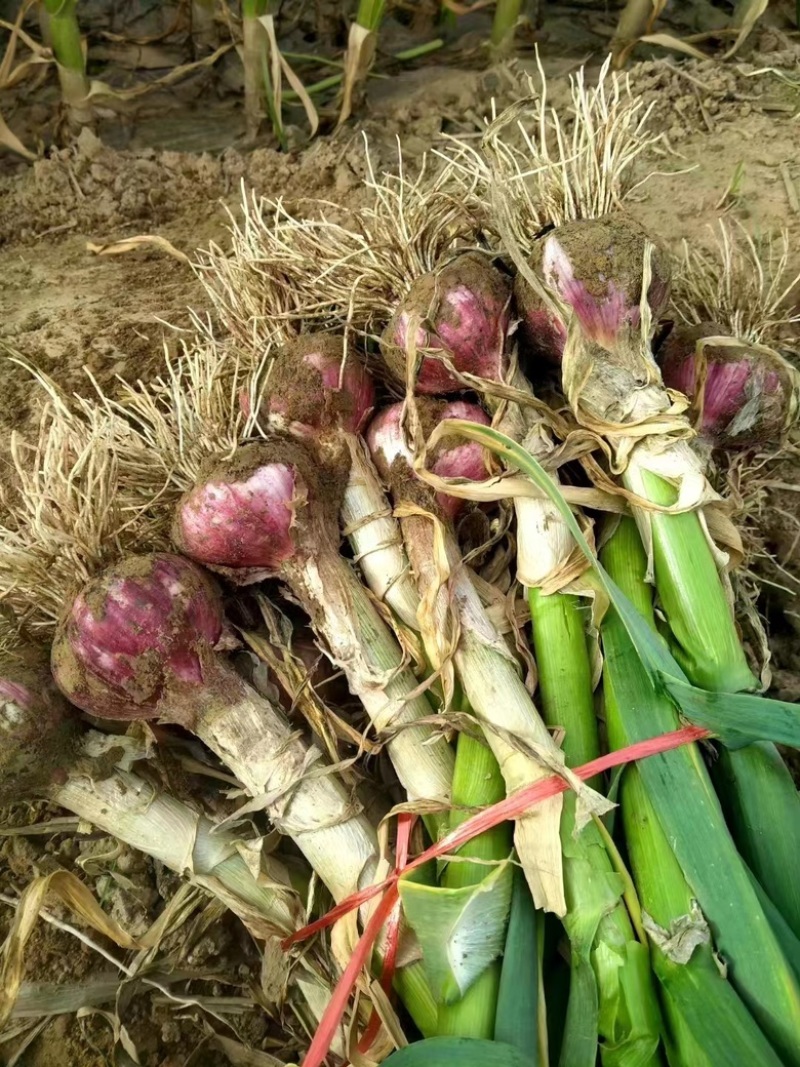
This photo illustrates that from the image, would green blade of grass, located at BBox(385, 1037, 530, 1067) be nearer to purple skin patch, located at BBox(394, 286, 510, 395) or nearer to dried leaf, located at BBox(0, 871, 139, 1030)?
dried leaf, located at BBox(0, 871, 139, 1030)

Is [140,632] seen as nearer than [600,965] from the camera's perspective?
No

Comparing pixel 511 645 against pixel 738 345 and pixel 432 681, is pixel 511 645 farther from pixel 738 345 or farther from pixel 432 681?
pixel 738 345

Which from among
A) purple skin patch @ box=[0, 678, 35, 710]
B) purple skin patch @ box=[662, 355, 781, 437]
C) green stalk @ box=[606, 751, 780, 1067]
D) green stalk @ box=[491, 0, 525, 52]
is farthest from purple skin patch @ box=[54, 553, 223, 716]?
green stalk @ box=[491, 0, 525, 52]

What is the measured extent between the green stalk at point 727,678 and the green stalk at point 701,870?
0.19ft


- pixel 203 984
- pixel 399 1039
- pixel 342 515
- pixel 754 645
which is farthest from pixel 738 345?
pixel 203 984

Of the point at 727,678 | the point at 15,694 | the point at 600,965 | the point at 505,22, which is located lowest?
the point at 600,965

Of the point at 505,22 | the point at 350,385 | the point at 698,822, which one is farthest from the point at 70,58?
the point at 698,822

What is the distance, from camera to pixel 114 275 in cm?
200

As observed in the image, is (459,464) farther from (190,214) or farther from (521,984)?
(190,214)

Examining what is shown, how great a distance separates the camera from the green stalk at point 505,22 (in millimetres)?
2586

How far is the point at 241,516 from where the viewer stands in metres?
1.07

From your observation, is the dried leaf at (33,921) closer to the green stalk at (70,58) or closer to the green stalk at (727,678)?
the green stalk at (727,678)

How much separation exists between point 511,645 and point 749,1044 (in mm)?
543

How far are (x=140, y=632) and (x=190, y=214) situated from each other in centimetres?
154
